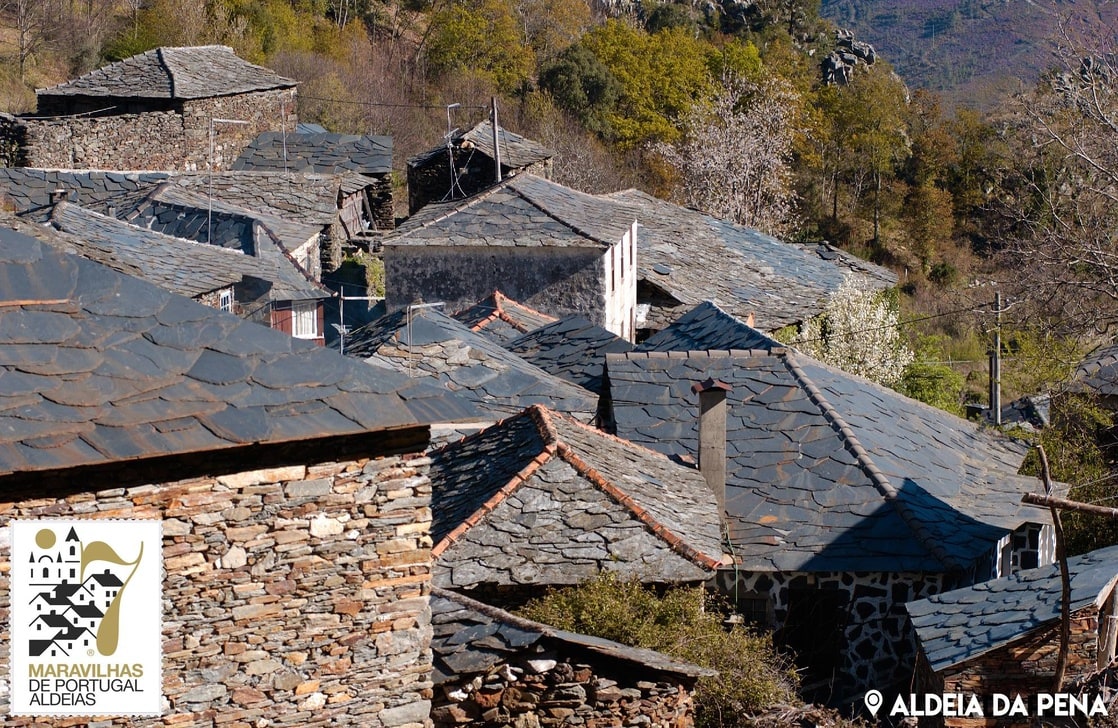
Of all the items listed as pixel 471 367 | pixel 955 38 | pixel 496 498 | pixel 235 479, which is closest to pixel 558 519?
pixel 496 498

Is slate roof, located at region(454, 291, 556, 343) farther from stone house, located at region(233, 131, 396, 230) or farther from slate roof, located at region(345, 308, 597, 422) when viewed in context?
stone house, located at region(233, 131, 396, 230)

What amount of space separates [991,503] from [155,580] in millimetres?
10497

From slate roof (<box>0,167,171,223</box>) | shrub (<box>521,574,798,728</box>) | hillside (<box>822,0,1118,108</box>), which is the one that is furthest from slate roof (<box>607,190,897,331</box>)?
→ hillside (<box>822,0,1118,108</box>)

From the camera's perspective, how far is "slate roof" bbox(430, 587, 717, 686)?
28.8ft

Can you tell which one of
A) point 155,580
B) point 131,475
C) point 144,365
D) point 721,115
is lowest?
point 155,580

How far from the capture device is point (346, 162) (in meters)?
36.5

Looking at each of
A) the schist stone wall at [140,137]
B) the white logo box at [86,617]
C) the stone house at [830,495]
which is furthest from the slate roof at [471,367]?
the schist stone wall at [140,137]

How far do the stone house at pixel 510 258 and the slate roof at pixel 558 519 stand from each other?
10381mm

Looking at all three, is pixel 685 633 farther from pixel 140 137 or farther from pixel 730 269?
pixel 140 137

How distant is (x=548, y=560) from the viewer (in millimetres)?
11477

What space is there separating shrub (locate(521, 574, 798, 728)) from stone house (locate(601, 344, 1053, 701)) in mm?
1694

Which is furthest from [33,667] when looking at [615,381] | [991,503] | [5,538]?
[991,503]

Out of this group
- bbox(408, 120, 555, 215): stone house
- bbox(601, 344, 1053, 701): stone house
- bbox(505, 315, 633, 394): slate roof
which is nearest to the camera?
bbox(601, 344, 1053, 701): stone house

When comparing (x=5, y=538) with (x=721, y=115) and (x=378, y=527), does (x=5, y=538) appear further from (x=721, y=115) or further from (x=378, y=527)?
(x=721, y=115)
